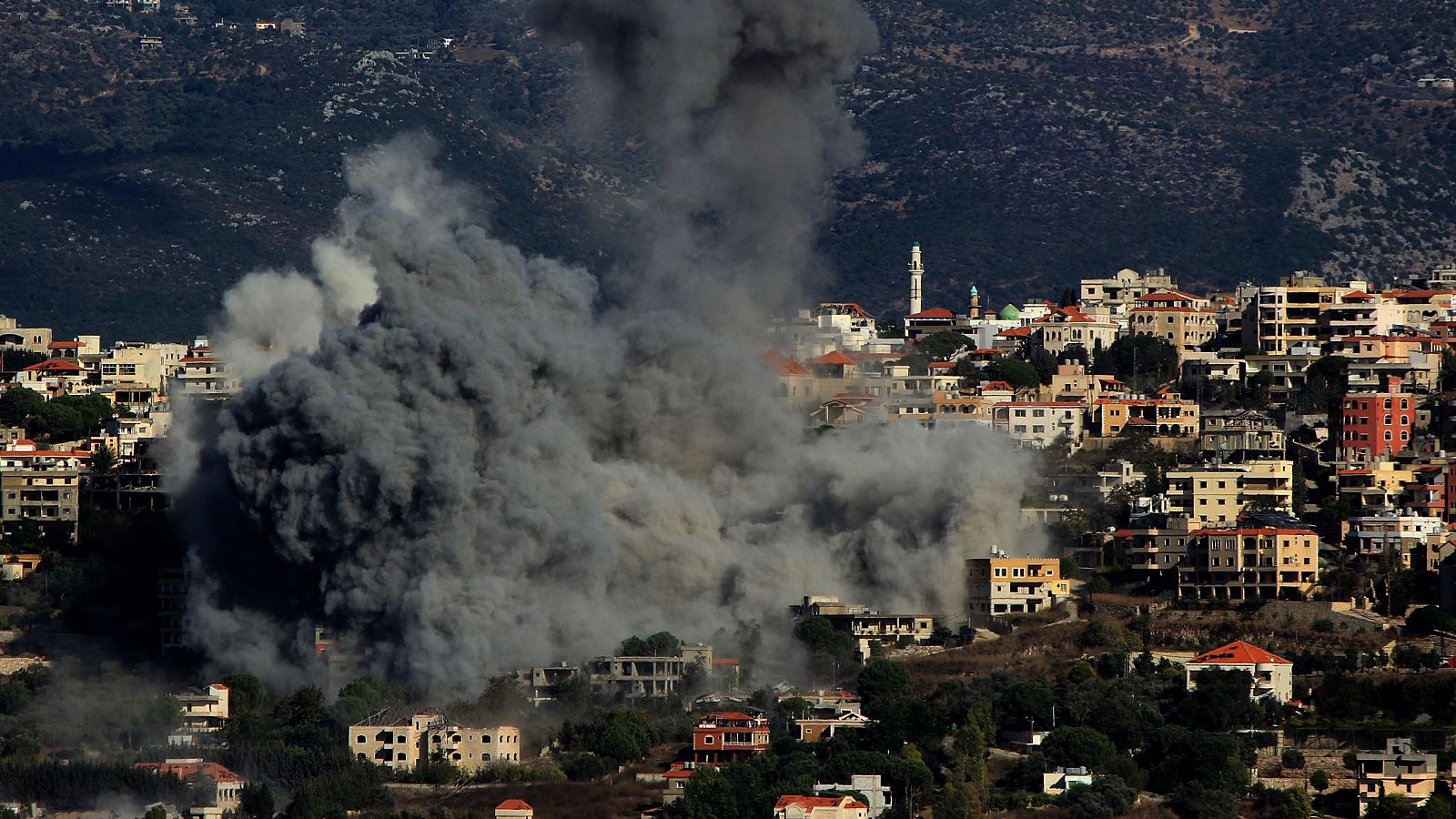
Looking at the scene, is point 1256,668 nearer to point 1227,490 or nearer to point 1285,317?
point 1227,490

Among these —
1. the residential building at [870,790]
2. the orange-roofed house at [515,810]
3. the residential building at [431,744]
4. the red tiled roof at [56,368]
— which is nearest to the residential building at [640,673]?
the residential building at [431,744]

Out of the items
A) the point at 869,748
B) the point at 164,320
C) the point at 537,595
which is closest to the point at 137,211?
the point at 164,320

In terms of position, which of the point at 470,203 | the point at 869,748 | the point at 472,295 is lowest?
the point at 869,748

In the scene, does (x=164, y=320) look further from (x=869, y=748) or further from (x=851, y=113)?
(x=869, y=748)

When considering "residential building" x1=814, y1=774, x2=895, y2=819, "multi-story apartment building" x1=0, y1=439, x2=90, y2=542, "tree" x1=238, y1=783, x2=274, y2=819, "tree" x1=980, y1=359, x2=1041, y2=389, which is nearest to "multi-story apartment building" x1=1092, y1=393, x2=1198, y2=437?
"tree" x1=980, y1=359, x2=1041, y2=389

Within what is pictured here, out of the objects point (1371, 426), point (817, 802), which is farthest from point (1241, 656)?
point (1371, 426)

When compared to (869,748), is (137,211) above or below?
above
